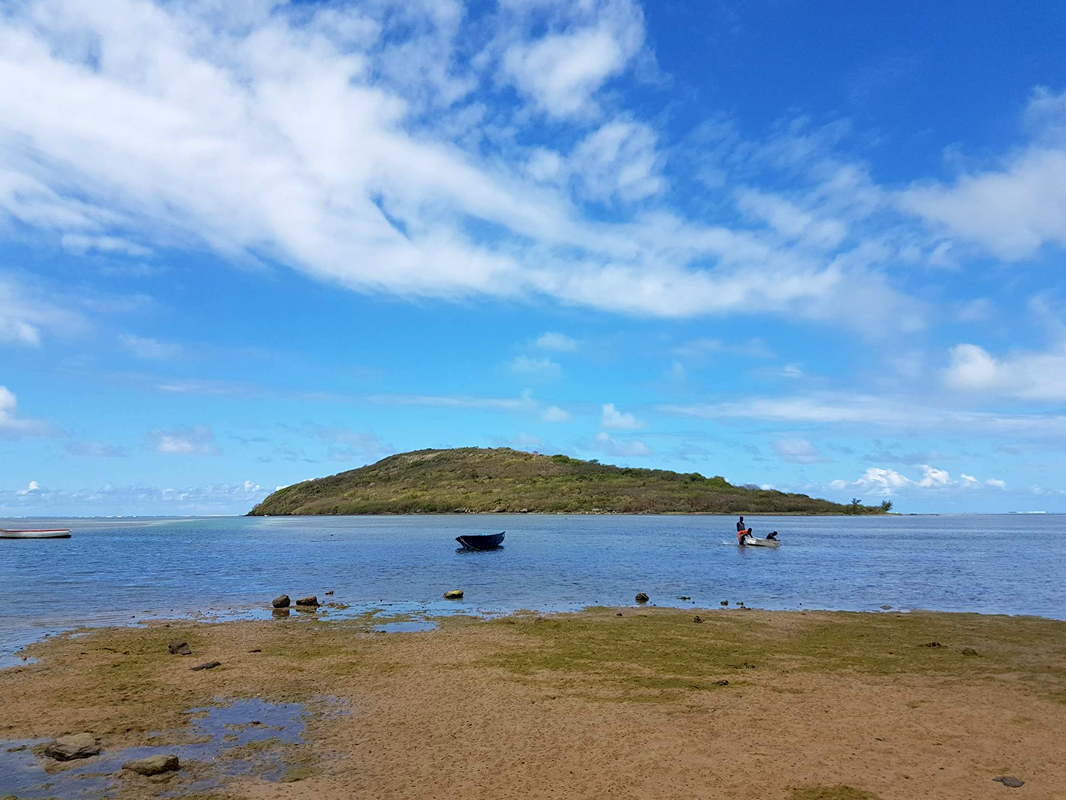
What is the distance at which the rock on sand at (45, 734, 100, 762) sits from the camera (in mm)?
12016

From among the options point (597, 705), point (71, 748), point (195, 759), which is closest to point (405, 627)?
point (597, 705)

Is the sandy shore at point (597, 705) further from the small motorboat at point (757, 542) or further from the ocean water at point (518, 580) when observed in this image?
the small motorboat at point (757, 542)

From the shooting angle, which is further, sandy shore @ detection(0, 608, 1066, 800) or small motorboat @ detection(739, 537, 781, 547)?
small motorboat @ detection(739, 537, 781, 547)

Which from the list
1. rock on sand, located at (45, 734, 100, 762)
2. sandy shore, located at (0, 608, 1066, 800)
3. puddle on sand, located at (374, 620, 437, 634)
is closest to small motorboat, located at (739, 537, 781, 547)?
sandy shore, located at (0, 608, 1066, 800)

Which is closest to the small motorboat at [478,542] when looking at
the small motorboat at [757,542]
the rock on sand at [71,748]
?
the small motorboat at [757,542]

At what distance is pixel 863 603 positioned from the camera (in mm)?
32219

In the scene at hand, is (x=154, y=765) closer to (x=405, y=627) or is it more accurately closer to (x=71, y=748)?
(x=71, y=748)

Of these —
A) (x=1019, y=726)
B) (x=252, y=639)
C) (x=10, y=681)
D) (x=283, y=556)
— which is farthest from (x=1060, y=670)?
(x=283, y=556)

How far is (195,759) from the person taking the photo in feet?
39.7

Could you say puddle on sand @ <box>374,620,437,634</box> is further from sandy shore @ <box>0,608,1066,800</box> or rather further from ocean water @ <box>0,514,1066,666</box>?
ocean water @ <box>0,514,1066,666</box>

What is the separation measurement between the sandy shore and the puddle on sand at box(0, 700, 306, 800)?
0.18 metres

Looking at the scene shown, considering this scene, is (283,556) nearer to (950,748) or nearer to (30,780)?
(30,780)

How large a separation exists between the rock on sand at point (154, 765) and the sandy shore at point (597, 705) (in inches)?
8.5

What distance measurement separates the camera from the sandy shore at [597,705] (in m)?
11.1
